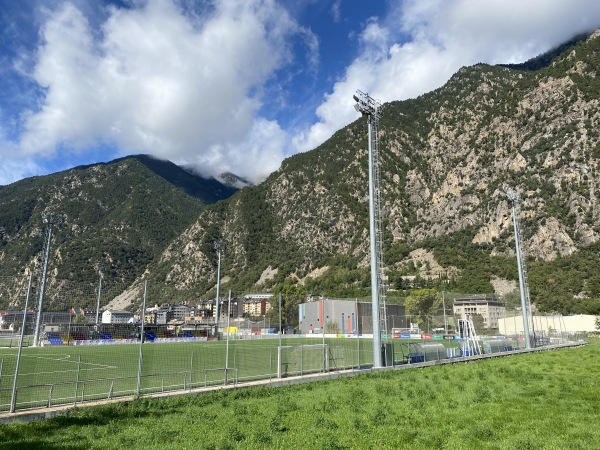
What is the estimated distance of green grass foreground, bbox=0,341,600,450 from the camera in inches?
347

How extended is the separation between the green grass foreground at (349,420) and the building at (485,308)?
1410 inches

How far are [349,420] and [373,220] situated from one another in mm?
15364

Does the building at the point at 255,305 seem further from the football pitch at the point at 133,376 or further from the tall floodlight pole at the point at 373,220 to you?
the tall floodlight pole at the point at 373,220

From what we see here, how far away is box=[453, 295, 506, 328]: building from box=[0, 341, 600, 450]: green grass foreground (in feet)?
118

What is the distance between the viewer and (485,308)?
253 ft

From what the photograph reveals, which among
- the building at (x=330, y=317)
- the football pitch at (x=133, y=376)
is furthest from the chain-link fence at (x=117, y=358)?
the building at (x=330, y=317)

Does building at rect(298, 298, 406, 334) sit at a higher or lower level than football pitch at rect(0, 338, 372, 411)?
higher

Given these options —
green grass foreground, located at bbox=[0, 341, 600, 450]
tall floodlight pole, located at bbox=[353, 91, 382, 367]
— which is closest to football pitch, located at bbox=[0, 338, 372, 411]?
tall floodlight pole, located at bbox=[353, 91, 382, 367]

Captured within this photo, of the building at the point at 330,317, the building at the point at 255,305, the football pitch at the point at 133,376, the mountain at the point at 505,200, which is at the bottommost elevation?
the football pitch at the point at 133,376

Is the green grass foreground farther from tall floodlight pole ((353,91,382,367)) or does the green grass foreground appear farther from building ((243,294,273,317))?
building ((243,294,273,317))

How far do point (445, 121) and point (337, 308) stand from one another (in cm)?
15413

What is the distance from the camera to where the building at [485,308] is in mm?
59256

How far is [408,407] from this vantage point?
12.3m

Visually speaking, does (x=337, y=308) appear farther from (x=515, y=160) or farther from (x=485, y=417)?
(x=515, y=160)
